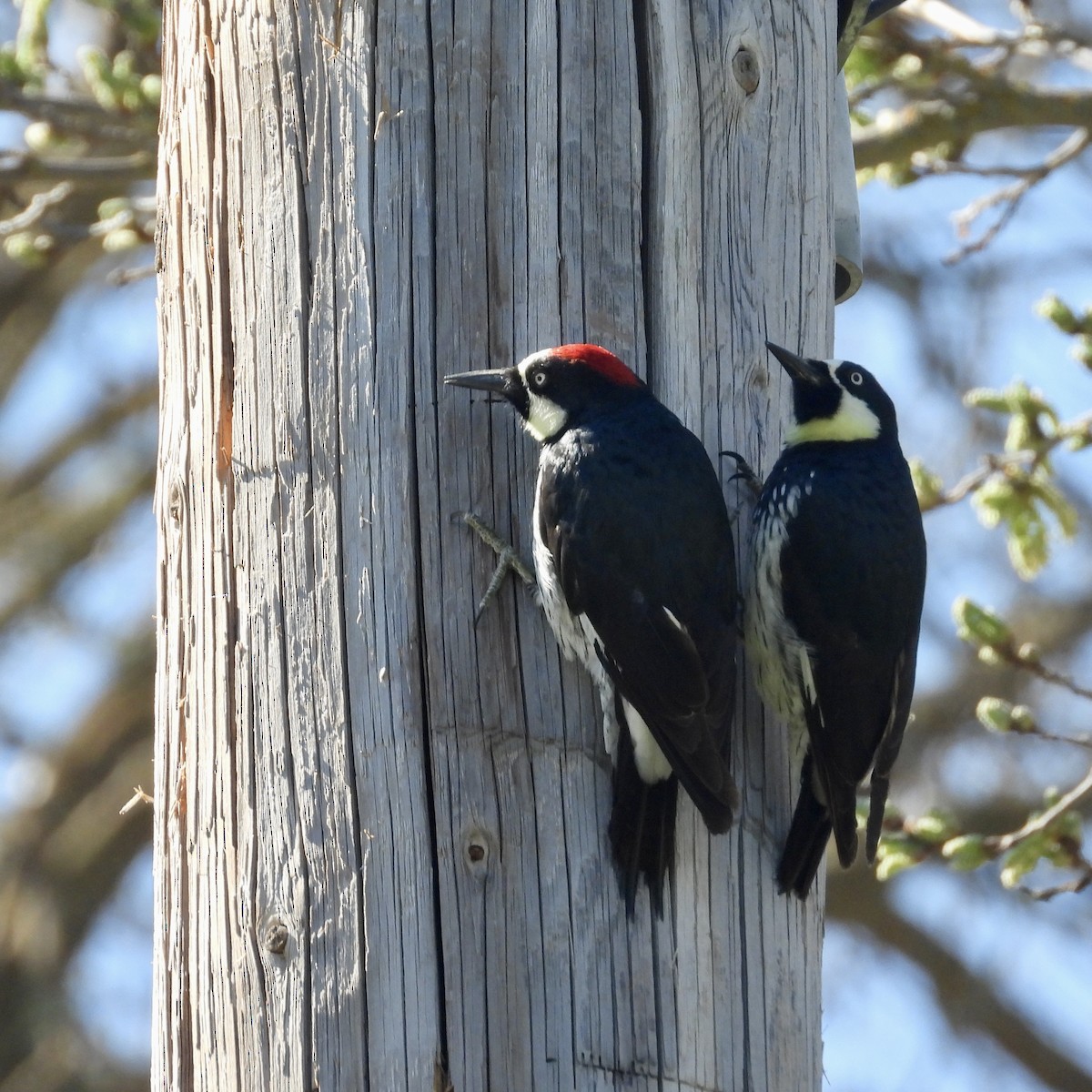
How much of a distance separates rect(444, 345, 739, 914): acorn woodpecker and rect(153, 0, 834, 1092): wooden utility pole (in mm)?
65

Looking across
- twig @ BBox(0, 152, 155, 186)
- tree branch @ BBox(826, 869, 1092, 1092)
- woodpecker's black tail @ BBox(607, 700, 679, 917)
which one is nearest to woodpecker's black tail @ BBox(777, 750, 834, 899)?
woodpecker's black tail @ BBox(607, 700, 679, 917)

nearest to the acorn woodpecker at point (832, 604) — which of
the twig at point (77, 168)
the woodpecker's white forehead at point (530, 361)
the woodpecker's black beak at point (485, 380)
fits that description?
the woodpecker's white forehead at point (530, 361)

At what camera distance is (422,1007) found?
257 cm

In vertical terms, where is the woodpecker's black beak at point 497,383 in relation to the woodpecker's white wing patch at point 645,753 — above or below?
above

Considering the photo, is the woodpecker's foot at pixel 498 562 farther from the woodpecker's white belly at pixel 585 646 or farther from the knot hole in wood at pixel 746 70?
the knot hole in wood at pixel 746 70

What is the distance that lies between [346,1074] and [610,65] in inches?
75.8

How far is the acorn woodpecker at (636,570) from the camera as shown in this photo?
110 inches

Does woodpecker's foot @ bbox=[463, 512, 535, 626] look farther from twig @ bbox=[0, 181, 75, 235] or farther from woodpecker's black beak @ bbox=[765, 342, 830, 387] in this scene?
twig @ bbox=[0, 181, 75, 235]

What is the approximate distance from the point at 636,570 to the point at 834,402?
2.74 ft

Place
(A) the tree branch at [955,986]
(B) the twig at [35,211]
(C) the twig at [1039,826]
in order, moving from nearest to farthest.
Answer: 1. (C) the twig at [1039,826]
2. (B) the twig at [35,211]
3. (A) the tree branch at [955,986]

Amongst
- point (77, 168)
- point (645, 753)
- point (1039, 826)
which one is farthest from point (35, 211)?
point (1039, 826)

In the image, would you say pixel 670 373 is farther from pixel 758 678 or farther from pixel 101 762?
pixel 101 762

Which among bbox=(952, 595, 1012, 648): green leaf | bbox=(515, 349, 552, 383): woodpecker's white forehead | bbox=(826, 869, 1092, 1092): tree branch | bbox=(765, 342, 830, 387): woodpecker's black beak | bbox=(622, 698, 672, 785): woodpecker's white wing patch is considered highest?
bbox=(515, 349, 552, 383): woodpecker's white forehead

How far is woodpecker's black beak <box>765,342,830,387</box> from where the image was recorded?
10.4 ft
